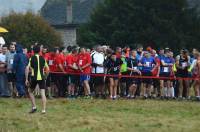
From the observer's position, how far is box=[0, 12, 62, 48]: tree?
55.9 m

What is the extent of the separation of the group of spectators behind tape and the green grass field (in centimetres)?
146

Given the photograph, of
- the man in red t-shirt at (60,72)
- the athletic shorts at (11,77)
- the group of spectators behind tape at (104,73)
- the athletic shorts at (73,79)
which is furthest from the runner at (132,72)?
the athletic shorts at (11,77)

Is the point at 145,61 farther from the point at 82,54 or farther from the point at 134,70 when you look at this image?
the point at 82,54

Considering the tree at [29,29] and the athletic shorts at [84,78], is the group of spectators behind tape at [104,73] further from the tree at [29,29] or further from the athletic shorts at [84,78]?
the tree at [29,29]

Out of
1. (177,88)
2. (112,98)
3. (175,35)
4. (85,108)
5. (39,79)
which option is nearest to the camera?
(39,79)

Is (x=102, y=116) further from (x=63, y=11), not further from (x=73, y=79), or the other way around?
(x=63, y=11)

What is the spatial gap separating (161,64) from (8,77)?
220 inches

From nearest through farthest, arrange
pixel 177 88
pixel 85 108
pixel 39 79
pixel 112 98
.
→ pixel 39 79 < pixel 85 108 < pixel 112 98 < pixel 177 88

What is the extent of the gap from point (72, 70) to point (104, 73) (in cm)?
118

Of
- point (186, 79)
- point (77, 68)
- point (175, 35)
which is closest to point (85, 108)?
point (77, 68)

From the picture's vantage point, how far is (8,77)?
23078mm

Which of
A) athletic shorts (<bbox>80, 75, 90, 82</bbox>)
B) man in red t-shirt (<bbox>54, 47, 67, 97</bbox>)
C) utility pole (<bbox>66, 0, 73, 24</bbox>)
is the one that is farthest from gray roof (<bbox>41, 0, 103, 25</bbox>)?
athletic shorts (<bbox>80, 75, 90, 82</bbox>)

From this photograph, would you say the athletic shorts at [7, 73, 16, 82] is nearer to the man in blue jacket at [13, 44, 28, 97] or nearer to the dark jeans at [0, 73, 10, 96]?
the dark jeans at [0, 73, 10, 96]

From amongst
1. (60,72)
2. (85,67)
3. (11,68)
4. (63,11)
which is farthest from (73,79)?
(63,11)
